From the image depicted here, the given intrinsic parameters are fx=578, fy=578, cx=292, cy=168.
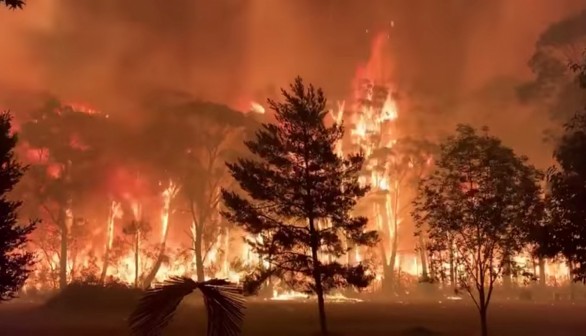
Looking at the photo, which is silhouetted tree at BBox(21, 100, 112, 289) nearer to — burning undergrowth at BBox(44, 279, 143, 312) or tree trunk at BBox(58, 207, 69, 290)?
tree trunk at BBox(58, 207, 69, 290)

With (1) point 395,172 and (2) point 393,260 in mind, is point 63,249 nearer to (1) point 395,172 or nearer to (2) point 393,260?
(2) point 393,260

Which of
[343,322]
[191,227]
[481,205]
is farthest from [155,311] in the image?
[191,227]

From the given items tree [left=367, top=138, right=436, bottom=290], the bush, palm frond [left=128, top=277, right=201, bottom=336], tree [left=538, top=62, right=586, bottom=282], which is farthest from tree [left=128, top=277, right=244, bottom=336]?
tree [left=367, top=138, right=436, bottom=290]

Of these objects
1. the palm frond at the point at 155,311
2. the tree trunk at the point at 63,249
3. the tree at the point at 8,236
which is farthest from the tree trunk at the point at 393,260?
the palm frond at the point at 155,311

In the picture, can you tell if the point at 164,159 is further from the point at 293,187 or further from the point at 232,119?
the point at 293,187

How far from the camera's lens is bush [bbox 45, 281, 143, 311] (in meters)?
40.2

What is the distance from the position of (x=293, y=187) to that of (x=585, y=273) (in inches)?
525

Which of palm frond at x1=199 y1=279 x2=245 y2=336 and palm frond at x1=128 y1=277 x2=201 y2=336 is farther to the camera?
palm frond at x1=199 y1=279 x2=245 y2=336

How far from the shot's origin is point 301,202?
93.4ft

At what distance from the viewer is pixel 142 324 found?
3.29m

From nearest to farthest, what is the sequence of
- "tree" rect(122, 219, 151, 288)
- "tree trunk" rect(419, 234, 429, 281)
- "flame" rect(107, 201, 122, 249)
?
1. "tree trunk" rect(419, 234, 429, 281)
2. "tree" rect(122, 219, 151, 288)
3. "flame" rect(107, 201, 122, 249)

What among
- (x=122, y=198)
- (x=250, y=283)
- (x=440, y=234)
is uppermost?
(x=122, y=198)

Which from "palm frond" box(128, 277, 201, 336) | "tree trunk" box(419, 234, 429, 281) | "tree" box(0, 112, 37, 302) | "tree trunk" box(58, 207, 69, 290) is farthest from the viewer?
"tree trunk" box(58, 207, 69, 290)

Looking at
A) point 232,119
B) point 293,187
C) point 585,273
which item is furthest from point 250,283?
point 232,119
